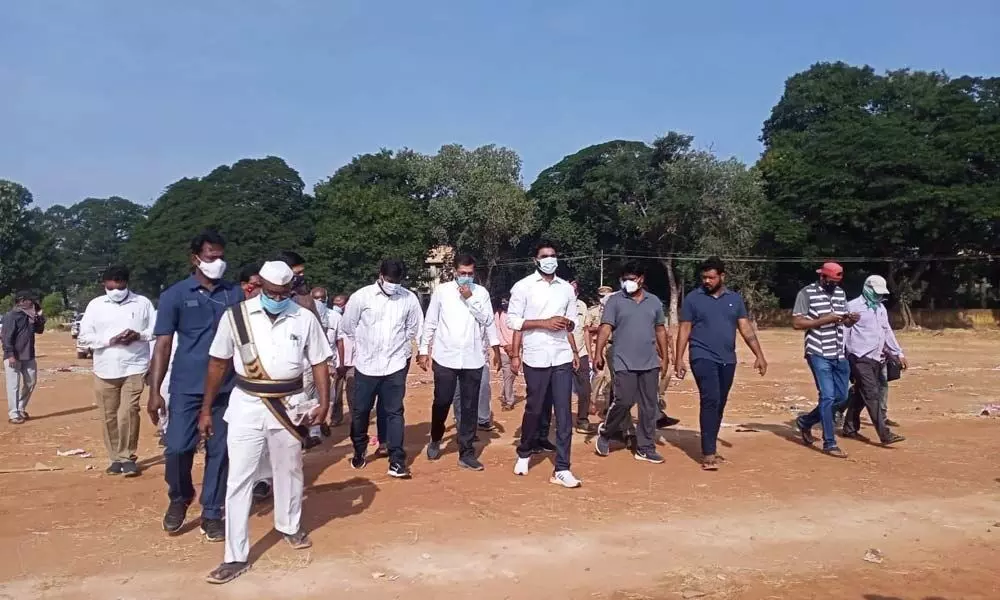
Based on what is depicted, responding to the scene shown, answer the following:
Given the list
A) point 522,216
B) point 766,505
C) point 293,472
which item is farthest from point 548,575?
point 522,216

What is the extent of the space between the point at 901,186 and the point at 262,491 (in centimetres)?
4194

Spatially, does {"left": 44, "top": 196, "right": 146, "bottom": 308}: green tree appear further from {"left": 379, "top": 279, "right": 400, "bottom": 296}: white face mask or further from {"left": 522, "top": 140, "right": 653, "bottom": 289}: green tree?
{"left": 379, "top": 279, "right": 400, "bottom": 296}: white face mask

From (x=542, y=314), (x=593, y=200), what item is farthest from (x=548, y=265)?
(x=593, y=200)

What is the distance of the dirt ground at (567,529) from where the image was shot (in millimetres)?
4965

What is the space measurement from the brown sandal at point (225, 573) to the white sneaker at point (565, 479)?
121 inches

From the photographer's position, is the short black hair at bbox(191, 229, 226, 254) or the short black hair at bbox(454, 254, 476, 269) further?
the short black hair at bbox(454, 254, 476, 269)

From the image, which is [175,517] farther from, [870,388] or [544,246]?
[870,388]

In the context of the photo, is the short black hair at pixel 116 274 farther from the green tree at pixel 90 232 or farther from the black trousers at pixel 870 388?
the green tree at pixel 90 232

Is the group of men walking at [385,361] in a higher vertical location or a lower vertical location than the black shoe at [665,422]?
higher

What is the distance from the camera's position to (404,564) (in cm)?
530

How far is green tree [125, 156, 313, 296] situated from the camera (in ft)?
184

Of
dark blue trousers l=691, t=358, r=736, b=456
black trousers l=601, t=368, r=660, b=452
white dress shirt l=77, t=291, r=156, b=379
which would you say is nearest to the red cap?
dark blue trousers l=691, t=358, r=736, b=456

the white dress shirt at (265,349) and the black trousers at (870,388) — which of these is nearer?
the white dress shirt at (265,349)

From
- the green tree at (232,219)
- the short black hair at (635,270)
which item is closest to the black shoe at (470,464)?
the short black hair at (635,270)
